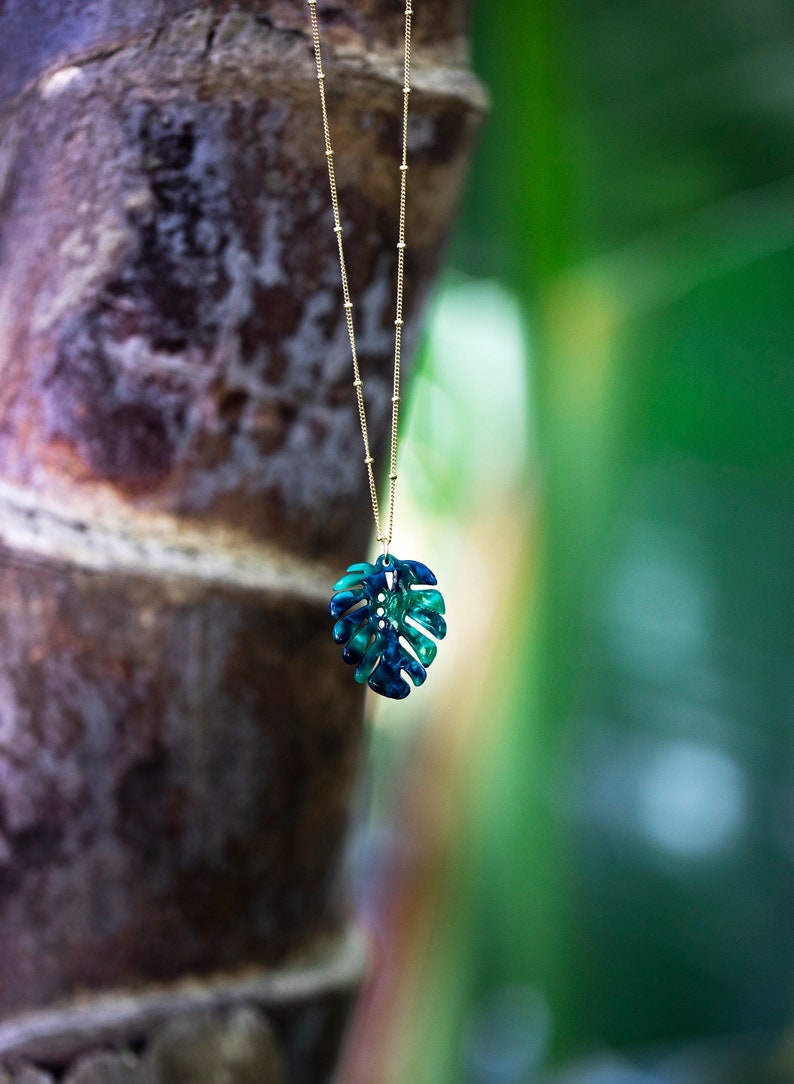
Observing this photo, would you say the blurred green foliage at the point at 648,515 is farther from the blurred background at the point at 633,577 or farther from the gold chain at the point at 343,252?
the gold chain at the point at 343,252

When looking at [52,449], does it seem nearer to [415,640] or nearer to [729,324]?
[415,640]

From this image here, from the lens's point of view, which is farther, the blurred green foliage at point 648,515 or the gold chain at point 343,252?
the blurred green foliage at point 648,515

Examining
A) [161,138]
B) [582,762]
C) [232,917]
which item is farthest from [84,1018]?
[582,762]

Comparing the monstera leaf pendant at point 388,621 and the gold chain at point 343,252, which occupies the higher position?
the gold chain at point 343,252

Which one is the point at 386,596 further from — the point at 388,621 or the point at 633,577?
the point at 633,577

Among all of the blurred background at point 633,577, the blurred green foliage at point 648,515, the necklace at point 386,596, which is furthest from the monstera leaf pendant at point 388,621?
the blurred green foliage at point 648,515

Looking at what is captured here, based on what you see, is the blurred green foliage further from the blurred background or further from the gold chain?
the gold chain

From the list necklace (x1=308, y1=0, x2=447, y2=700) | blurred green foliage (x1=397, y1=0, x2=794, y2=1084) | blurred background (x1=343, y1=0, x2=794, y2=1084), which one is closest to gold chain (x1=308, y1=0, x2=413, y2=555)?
necklace (x1=308, y1=0, x2=447, y2=700)
